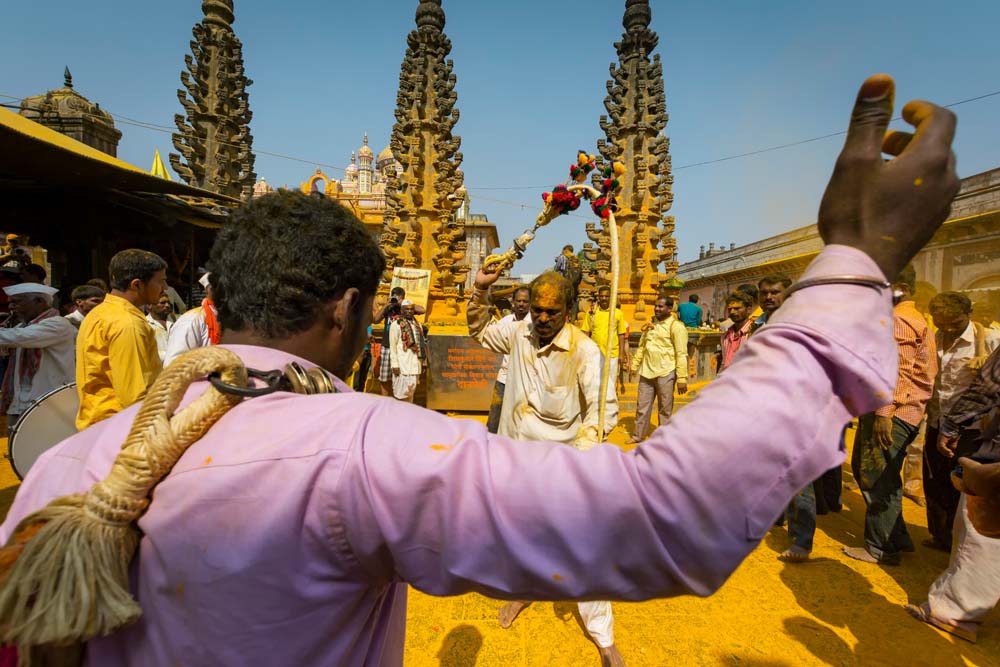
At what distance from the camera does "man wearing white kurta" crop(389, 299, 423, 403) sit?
25.1 feet

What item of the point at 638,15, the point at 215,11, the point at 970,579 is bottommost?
the point at 970,579

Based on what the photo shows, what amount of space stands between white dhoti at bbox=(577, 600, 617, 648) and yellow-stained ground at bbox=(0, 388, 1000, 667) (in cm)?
33

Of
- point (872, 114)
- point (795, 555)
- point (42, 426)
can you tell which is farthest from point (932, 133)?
point (42, 426)

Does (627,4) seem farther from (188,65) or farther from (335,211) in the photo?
(335,211)

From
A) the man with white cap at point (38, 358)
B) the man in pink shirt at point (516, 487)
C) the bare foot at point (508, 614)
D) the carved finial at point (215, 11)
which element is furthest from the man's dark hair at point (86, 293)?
the carved finial at point (215, 11)

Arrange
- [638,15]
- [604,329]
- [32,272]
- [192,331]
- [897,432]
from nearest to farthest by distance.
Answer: [897,432] → [192,331] → [32,272] → [604,329] → [638,15]

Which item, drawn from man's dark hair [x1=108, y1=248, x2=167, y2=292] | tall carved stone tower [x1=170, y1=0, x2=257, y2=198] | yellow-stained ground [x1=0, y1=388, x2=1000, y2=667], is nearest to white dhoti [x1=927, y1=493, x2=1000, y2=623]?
yellow-stained ground [x1=0, y1=388, x2=1000, y2=667]

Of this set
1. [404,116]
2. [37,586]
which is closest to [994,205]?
[404,116]

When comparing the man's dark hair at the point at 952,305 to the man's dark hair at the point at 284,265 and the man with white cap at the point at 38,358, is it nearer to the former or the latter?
the man's dark hair at the point at 284,265

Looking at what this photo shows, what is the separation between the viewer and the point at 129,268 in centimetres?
346

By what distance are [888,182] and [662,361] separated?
22.3 ft

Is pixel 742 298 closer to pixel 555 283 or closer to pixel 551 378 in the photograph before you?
pixel 555 283

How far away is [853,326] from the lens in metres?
0.62

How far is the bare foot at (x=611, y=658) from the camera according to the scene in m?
2.82
